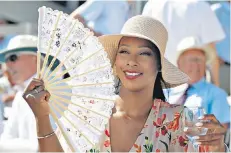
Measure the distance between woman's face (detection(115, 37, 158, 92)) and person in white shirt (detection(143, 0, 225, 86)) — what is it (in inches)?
95.0

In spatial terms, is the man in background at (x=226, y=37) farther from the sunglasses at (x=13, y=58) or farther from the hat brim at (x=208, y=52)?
the sunglasses at (x=13, y=58)

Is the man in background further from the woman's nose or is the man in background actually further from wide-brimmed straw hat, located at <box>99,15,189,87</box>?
the woman's nose

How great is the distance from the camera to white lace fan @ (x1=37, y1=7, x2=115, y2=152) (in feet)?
10.1

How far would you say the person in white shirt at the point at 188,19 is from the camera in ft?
19.2

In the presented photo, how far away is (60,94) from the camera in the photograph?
3.04 m

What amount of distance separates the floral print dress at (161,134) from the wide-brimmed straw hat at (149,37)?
0.56 feet

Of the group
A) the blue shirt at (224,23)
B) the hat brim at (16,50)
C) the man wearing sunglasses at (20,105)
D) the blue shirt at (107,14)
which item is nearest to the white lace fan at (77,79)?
the man wearing sunglasses at (20,105)

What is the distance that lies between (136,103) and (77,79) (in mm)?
402

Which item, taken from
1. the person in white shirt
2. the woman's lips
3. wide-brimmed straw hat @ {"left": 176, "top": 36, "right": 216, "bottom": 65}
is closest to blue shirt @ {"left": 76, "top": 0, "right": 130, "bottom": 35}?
the person in white shirt

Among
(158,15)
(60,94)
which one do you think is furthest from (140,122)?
(158,15)

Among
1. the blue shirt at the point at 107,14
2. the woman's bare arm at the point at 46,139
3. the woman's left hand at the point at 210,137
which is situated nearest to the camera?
the woman's bare arm at the point at 46,139

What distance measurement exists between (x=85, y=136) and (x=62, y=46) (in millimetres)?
396

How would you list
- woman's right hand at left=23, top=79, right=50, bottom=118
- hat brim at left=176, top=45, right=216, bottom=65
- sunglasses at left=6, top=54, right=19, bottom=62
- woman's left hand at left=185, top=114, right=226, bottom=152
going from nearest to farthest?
1. woman's right hand at left=23, top=79, right=50, bottom=118
2. woman's left hand at left=185, top=114, right=226, bottom=152
3. sunglasses at left=6, top=54, right=19, bottom=62
4. hat brim at left=176, top=45, right=216, bottom=65

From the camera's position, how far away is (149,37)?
11.1 ft
